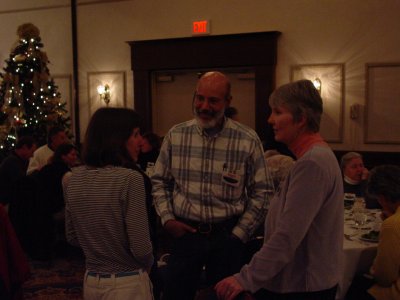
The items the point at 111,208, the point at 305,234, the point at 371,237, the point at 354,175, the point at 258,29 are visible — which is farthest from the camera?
the point at 258,29

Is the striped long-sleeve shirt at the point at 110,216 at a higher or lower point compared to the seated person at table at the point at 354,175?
higher

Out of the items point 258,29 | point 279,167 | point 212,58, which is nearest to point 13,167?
point 279,167

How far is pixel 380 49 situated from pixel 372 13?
0.54 m

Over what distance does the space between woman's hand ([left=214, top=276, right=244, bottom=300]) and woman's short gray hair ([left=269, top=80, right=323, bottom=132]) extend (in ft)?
1.79

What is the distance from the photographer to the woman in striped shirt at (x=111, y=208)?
5.99 feet

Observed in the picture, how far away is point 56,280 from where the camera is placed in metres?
4.30

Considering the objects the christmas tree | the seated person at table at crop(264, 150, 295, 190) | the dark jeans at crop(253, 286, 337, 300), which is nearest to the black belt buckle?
the dark jeans at crop(253, 286, 337, 300)

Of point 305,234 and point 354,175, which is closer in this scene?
point 305,234

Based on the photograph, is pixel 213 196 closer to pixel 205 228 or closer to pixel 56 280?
pixel 205 228

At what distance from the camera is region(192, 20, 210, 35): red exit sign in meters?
7.95

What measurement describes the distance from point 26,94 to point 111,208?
652 centimetres

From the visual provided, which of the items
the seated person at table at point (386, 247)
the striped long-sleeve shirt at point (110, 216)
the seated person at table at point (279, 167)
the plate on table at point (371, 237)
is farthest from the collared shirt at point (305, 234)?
the seated person at table at point (279, 167)

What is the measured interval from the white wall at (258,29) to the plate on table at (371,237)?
4.46m

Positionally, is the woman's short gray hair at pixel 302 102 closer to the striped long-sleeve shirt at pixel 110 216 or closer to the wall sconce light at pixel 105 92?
the striped long-sleeve shirt at pixel 110 216
